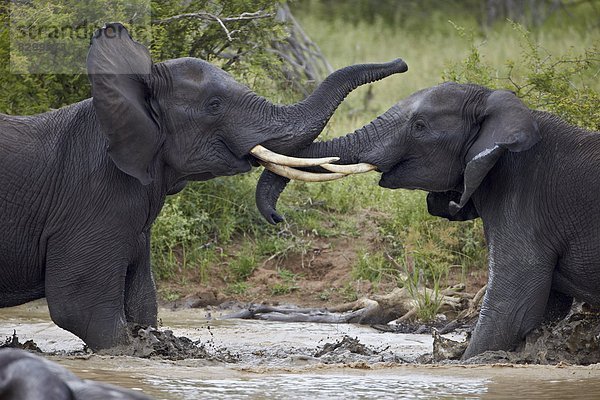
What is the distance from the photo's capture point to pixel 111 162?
8.52 metres

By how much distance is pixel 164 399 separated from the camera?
695cm

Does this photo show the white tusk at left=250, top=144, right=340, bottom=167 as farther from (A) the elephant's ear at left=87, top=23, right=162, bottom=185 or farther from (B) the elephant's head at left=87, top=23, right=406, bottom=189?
(A) the elephant's ear at left=87, top=23, right=162, bottom=185

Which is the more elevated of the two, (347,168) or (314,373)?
(347,168)

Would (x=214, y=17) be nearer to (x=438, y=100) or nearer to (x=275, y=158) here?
(x=438, y=100)

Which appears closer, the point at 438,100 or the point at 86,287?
the point at 86,287

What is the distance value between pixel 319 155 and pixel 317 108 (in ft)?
1.05

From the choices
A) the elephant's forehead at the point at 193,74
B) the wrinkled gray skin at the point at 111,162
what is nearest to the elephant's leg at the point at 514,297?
the wrinkled gray skin at the point at 111,162

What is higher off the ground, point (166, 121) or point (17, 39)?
point (17, 39)

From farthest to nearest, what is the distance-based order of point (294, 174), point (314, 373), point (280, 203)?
point (280, 203), point (294, 174), point (314, 373)

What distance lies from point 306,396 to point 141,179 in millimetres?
1954

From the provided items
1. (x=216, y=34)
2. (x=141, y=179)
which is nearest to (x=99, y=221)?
(x=141, y=179)

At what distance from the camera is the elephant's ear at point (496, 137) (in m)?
8.61

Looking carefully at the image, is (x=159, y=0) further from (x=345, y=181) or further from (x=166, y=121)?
(x=166, y=121)

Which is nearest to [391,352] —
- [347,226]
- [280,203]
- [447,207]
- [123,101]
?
[447,207]
